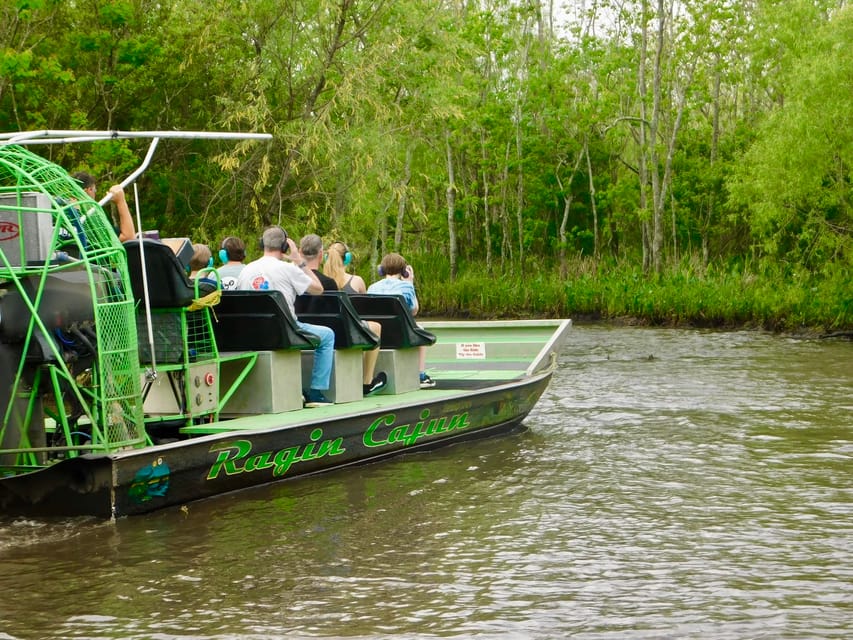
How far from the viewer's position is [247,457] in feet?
30.0

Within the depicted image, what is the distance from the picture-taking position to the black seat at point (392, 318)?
1135cm

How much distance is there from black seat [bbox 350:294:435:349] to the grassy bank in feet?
46.0

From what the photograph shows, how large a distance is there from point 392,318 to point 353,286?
3.43 feet

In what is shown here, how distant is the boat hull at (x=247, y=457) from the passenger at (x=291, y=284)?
534mm

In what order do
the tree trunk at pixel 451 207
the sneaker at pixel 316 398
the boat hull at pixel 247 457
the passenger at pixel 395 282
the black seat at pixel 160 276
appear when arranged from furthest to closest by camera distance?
the tree trunk at pixel 451 207
the passenger at pixel 395 282
the sneaker at pixel 316 398
the black seat at pixel 160 276
the boat hull at pixel 247 457

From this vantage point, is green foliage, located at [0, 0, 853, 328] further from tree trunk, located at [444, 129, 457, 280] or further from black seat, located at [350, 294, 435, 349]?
black seat, located at [350, 294, 435, 349]

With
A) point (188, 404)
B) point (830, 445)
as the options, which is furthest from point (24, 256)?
point (830, 445)

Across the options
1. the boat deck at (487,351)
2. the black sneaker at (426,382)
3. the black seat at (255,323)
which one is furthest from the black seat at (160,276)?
the black sneaker at (426,382)

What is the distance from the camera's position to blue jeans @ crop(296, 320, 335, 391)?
10266mm

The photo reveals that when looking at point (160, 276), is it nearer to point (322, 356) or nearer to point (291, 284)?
point (291, 284)

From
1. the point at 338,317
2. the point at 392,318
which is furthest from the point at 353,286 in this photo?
the point at 338,317

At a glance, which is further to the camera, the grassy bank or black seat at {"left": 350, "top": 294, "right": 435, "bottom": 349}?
the grassy bank

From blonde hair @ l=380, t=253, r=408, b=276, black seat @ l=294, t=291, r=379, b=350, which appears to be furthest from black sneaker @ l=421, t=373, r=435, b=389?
black seat @ l=294, t=291, r=379, b=350

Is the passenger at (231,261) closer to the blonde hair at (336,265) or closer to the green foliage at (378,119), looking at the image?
the blonde hair at (336,265)
